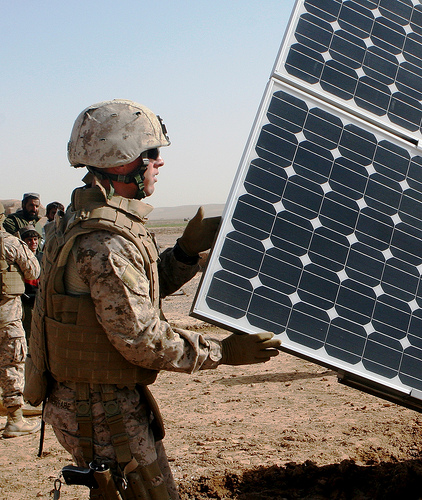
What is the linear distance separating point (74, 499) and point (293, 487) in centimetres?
193

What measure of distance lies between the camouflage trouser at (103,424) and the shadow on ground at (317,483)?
1.69 metres

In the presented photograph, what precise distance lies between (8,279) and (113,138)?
4.10 meters

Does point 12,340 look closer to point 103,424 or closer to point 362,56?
point 103,424

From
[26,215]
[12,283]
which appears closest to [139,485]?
[12,283]

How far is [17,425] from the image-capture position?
6848mm

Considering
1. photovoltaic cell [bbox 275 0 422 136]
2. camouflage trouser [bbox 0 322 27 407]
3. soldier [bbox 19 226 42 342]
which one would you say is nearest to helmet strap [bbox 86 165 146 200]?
photovoltaic cell [bbox 275 0 422 136]

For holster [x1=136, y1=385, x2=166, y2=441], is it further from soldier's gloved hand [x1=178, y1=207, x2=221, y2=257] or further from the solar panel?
soldier's gloved hand [x1=178, y1=207, x2=221, y2=257]

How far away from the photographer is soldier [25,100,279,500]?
316cm

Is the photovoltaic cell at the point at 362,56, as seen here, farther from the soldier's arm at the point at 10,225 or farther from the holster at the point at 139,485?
the soldier's arm at the point at 10,225

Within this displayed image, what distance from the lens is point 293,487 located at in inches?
199

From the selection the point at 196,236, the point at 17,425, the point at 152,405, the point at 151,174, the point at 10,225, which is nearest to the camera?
the point at 152,405

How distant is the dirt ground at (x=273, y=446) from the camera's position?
500 cm

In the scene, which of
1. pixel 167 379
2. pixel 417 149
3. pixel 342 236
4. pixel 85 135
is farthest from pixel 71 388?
pixel 167 379

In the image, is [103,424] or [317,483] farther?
[317,483]
